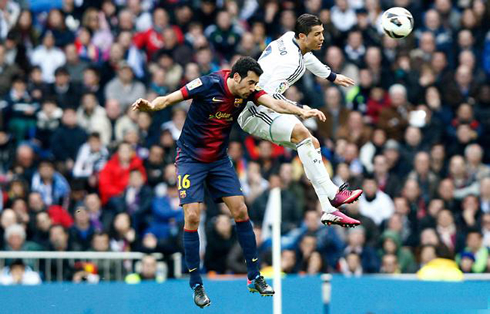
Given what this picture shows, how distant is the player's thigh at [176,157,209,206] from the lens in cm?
1305

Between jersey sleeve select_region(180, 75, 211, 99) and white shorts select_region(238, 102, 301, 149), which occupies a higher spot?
jersey sleeve select_region(180, 75, 211, 99)

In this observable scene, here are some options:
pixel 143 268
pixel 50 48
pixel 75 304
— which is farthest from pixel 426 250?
pixel 50 48

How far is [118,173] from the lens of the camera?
18312 mm

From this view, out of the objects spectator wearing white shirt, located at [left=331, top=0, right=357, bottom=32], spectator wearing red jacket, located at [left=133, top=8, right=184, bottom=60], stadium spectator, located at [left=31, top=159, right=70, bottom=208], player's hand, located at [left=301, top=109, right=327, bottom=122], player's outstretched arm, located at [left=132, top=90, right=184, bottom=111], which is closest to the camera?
player's hand, located at [left=301, top=109, right=327, bottom=122]

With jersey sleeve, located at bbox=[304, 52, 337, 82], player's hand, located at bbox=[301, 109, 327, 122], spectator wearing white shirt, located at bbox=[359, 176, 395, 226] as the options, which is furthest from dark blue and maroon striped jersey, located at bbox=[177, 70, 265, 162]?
spectator wearing white shirt, located at bbox=[359, 176, 395, 226]

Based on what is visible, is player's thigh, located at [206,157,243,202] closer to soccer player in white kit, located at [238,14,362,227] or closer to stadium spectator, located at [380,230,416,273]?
soccer player in white kit, located at [238,14,362,227]

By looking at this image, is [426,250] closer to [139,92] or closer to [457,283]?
[457,283]

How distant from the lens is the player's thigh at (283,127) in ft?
42.9

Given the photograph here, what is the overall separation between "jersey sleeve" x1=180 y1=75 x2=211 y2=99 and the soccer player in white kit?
65cm

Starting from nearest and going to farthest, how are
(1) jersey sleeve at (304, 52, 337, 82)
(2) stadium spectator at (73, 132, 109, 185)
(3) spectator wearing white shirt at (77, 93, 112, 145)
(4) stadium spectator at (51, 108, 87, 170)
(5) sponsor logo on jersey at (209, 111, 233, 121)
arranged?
(5) sponsor logo on jersey at (209, 111, 233, 121), (1) jersey sleeve at (304, 52, 337, 82), (2) stadium spectator at (73, 132, 109, 185), (4) stadium spectator at (51, 108, 87, 170), (3) spectator wearing white shirt at (77, 93, 112, 145)

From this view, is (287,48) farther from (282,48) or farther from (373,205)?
(373,205)

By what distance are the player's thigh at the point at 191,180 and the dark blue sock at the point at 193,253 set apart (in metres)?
0.38

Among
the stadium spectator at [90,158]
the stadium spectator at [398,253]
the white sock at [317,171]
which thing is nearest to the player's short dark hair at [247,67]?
the white sock at [317,171]

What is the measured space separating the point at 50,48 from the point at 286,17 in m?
4.02
